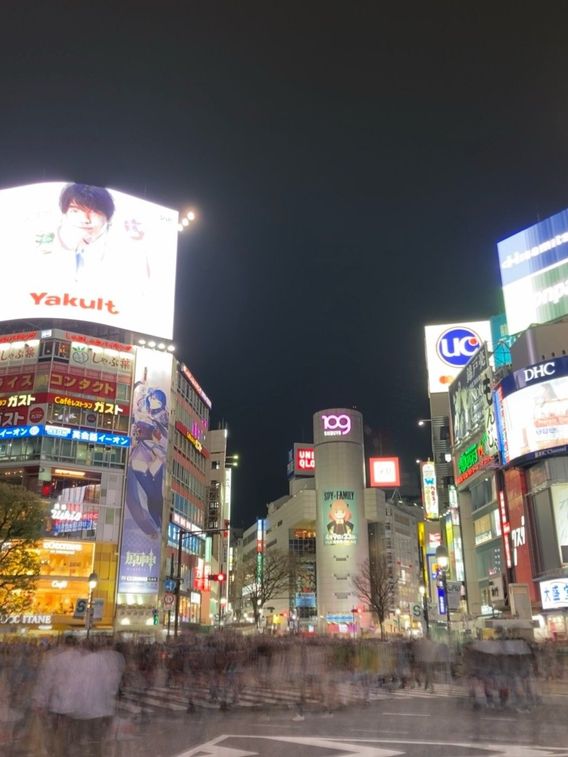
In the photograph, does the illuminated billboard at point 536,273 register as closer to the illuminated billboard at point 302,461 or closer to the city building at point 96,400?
the city building at point 96,400

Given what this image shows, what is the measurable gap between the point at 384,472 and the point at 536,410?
241 feet

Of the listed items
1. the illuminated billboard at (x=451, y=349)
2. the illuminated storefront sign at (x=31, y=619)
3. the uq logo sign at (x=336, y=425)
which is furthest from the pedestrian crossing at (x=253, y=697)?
the uq logo sign at (x=336, y=425)

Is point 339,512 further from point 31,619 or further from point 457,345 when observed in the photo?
point 31,619

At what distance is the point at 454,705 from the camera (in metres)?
17.9

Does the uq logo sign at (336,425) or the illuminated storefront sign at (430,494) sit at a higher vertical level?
the uq logo sign at (336,425)

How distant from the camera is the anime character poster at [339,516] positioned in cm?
11131

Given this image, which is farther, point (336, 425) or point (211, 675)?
point (336, 425)

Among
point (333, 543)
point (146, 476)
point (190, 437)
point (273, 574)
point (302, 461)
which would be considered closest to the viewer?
point (146, 476)

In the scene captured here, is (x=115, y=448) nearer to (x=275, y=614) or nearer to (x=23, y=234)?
(x=23, y=234)

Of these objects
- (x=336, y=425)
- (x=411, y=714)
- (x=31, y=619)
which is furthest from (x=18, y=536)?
(x=336, y=425)

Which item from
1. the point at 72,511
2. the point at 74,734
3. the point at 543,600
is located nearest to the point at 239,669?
the point at 74,734

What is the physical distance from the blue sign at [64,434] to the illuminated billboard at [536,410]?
119 feet

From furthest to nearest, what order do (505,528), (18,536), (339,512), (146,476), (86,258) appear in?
(339,512) → (86,258) → (146,476) → (505,528) → (18,536)

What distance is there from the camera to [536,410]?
50625 mm
